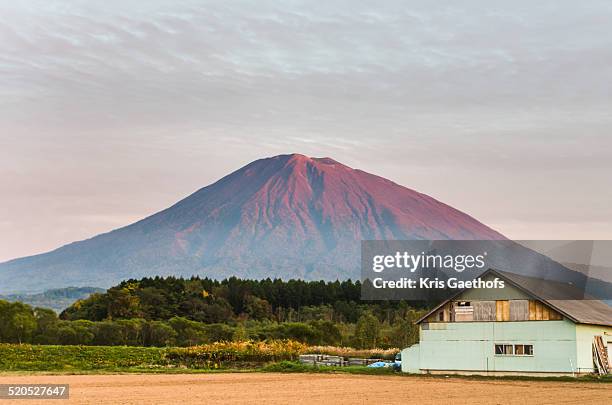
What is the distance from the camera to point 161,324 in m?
89.0

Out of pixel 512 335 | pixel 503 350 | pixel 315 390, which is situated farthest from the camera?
pixel 503 350

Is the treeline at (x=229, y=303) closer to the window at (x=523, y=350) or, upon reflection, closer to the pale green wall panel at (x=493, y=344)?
the pale green wall panel at (x=493, y=344)

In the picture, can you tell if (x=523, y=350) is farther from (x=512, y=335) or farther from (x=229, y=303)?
(x=229, y=303)

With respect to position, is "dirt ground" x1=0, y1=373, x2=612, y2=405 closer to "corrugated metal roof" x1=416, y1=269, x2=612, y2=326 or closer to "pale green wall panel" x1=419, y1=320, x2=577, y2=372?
"pale green wall panel" x1=419, y1=320, x2=577, y2=372

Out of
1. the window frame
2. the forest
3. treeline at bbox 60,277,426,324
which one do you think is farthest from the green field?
treeline at bbox 60,277,426,324

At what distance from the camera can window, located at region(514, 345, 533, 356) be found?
47.0 metres

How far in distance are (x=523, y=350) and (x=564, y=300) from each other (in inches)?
A: 161

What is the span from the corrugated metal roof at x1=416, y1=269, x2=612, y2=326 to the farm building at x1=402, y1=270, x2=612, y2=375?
0.07m

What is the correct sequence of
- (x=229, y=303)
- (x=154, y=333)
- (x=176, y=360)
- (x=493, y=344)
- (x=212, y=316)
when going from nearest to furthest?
1. (x=493, y=344)
2. (x=176, y=360)
3. (x=154, y=333)
4. (x=212, y=316)
5. (x=229, y=303)

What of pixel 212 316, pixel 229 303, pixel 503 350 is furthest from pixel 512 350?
pixel 229 303

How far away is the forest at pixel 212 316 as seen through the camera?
81.9m

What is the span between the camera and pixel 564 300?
1939 inches

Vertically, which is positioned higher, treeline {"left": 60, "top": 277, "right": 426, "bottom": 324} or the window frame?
treeline {"left": 60, "top": 277, "right": 426, "bottom": 324}

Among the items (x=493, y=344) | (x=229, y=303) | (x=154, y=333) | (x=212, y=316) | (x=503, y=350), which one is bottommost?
(x=503, y=350)
